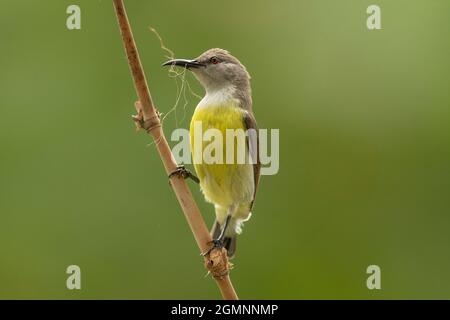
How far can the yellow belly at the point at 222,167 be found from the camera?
420 cm

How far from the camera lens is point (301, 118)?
577cm

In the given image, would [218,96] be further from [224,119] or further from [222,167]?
[222,167]

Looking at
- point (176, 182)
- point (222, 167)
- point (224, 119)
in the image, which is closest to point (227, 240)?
point (222, 167)

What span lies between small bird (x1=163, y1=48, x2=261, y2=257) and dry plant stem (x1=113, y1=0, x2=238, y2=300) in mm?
1083

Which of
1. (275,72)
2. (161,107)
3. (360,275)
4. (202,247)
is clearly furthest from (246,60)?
(202,247)

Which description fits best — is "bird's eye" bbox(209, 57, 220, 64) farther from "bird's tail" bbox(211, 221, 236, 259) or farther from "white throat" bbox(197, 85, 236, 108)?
"bird's tail" bbox(211, 221, 236, 259)

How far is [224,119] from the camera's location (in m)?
4.21

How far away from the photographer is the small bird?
423 cm

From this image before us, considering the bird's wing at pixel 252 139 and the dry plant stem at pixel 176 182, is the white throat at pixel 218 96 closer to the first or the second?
the bird's wing at pixel 252 139

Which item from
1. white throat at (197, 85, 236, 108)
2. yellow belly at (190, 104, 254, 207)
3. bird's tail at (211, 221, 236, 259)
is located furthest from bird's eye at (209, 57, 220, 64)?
bird's tail at (211, 221, 236, 259)

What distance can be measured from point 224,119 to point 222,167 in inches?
12.1

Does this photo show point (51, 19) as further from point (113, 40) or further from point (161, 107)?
point (161, 107)

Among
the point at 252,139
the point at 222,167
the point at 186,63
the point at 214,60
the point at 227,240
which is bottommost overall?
the point at 227,240

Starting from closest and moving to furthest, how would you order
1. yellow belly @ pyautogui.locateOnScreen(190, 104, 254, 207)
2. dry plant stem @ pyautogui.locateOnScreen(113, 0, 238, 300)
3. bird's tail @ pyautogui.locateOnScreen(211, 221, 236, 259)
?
dry plant stem @ pyautogui.locateOnScreen(113, 0, 238, 300) < yellow belly @ pyautogui.locateOnScreen(190, 104, 254, 207) < bird's tail @ pyautogui.locateOnScreen(211, 221, 236, 259)
